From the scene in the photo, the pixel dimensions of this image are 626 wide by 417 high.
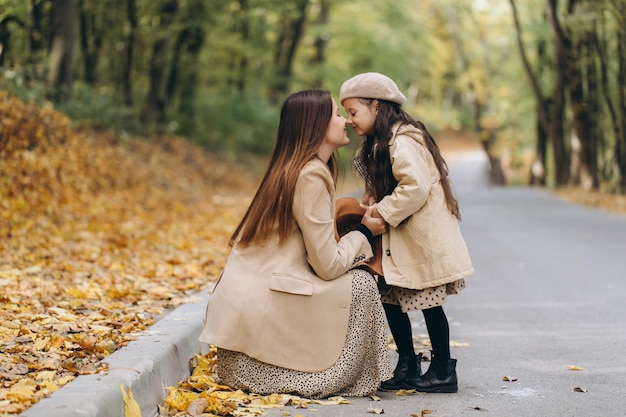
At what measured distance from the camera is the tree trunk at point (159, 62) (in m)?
25.3

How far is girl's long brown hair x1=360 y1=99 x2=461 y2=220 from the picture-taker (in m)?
5.41

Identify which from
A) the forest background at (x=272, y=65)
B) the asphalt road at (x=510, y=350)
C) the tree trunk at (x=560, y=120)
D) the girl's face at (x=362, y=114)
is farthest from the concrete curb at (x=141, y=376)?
the tree trunk at (x=560, y=120)

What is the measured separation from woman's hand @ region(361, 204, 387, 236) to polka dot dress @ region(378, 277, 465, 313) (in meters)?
0.33

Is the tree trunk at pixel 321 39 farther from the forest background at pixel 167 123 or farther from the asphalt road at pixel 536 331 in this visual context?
the asphalt road at pixel 536 331

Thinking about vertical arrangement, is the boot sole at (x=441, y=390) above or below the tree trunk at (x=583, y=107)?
below

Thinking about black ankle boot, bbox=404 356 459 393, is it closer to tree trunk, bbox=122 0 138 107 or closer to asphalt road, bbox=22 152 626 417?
asphalt road, bbox=22 152 626 417

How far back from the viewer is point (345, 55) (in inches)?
1631

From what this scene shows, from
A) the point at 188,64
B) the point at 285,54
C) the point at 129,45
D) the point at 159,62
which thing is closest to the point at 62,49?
the point at 129,45

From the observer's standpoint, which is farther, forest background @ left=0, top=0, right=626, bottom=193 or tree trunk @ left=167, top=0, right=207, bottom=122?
tree trunk @ left=167, top=0, right=207, bottom=122

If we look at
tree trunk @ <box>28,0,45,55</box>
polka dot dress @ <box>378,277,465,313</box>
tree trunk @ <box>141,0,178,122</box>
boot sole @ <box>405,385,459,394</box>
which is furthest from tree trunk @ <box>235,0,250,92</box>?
boot sole @ <box>405,385,459,394</box>

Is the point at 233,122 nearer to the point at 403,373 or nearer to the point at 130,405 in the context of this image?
the point at 403,373

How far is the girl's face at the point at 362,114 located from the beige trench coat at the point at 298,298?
44cm

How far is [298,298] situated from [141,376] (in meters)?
0.94

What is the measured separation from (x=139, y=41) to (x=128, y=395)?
24202 mm
